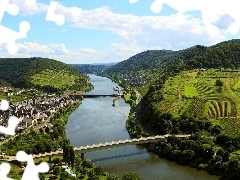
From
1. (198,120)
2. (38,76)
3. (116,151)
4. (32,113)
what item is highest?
(38,76)

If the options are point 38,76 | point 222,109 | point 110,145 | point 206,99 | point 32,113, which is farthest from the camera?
point 38,76

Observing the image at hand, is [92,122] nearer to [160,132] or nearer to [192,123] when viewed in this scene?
[160,132]

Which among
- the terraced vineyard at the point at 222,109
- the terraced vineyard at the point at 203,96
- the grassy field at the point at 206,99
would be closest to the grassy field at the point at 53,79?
the terraced vineyard at the point at 203,96

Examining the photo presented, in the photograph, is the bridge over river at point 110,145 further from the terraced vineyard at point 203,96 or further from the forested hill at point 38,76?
the forested hill at point 38,76

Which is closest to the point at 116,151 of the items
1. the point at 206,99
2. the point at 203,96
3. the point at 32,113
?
the point at 206,99

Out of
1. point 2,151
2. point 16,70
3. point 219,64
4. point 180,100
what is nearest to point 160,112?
point 180,100

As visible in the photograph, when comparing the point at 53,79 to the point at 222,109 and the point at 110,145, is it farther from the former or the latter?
the point at 110,145

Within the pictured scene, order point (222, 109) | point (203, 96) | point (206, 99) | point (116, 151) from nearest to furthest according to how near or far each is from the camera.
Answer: point (116, 151) → point (222, 109) → point (206, 99) → point (203, 96)
